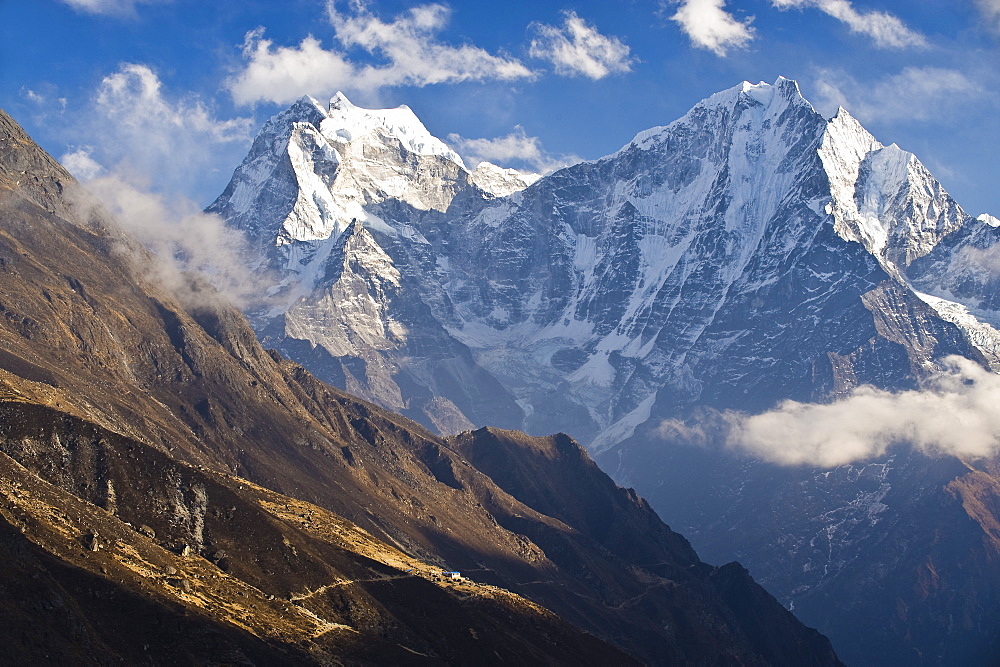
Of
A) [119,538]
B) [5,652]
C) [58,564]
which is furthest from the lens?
[119,538]

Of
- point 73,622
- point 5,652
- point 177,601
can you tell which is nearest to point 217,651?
point 177,601

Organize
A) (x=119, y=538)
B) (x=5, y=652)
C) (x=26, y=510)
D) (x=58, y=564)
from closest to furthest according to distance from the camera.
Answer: (x=5, y=652) < (x=58, y=564) < (x=26, y=510) < (x=119, y=538)

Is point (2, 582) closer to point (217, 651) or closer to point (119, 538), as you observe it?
point (217, 651)

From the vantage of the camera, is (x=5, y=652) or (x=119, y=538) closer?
(x=5, y=652)

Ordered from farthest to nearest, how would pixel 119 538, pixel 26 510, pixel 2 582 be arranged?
pixel 119 538
pixel 26 510
pixel 2 582

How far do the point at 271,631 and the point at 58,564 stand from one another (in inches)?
1486

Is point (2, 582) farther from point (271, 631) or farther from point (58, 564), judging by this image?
point (271, 631)

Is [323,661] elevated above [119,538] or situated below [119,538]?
below

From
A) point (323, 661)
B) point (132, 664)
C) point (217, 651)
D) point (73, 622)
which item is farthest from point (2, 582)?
point (323, 661)

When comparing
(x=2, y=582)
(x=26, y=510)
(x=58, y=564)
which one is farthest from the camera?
(x=26, y=510)

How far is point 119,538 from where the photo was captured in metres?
199

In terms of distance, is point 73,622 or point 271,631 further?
point 271,631

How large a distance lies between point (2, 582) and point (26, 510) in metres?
34.7

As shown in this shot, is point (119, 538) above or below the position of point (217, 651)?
above
